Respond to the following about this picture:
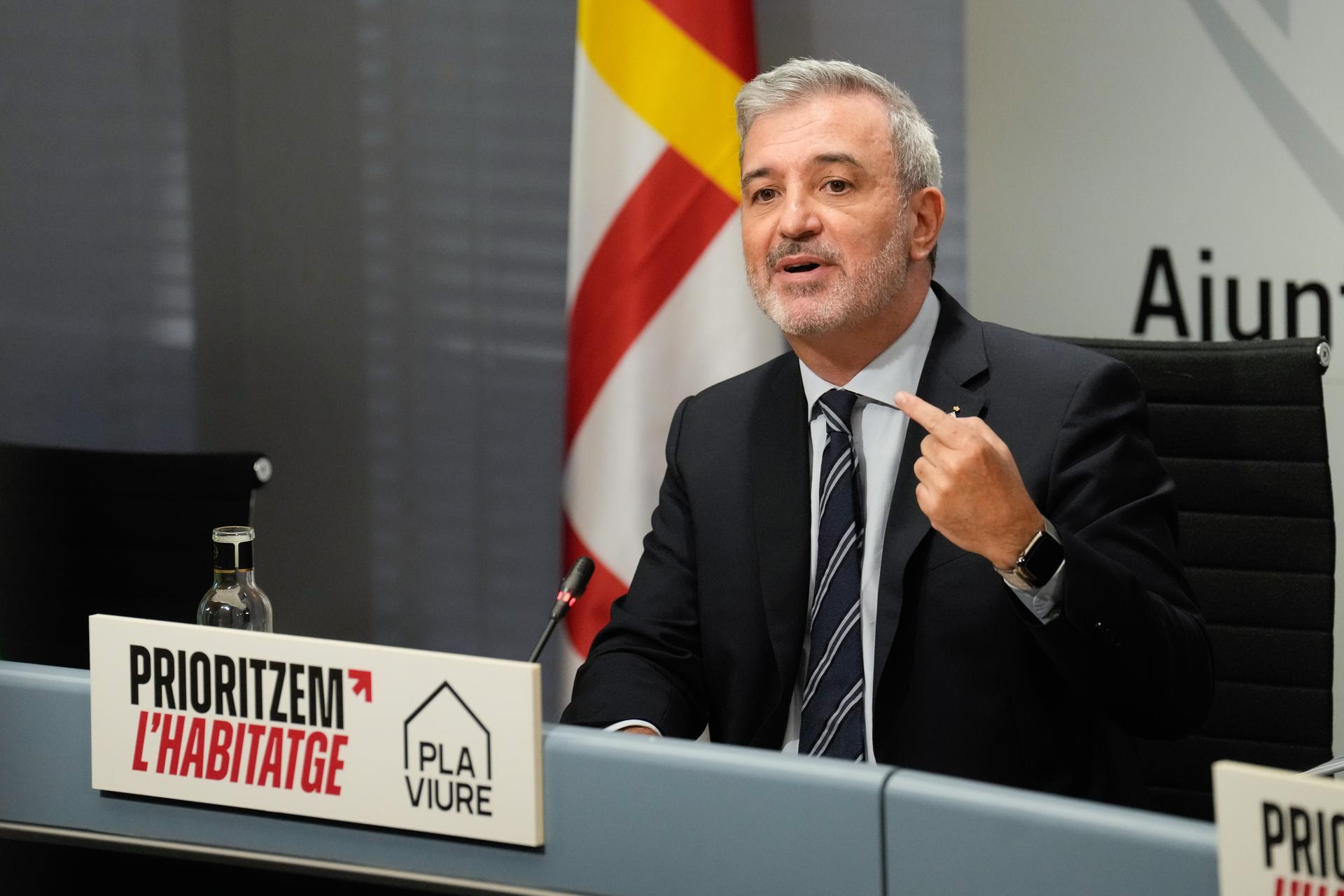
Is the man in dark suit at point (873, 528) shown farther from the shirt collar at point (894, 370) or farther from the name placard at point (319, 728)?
the name placard at point (319, 728)

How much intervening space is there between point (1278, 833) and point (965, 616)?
82 centimetres

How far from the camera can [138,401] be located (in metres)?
3.21

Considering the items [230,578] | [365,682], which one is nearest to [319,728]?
[365,682]

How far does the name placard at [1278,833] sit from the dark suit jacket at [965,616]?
0.59 metres

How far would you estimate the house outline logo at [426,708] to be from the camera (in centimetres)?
94

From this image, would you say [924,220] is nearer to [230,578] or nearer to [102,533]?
[230,578]

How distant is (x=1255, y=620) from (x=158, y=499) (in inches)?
63.2

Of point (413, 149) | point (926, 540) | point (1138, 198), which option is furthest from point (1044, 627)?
point (413, 149)

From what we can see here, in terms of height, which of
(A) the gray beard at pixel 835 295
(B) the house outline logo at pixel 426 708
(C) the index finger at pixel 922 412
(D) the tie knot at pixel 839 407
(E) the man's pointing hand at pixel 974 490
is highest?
(A) the gray beard at pixel 835 295

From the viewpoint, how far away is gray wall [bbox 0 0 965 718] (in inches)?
121

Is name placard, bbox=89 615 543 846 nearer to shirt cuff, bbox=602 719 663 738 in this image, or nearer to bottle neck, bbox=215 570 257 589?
bottle neck, bbox=215 570 257 589

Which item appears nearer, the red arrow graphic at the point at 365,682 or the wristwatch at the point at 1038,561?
the red arrow graphic at the point at 365,682

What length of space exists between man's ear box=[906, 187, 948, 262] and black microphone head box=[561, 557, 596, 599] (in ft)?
2.19

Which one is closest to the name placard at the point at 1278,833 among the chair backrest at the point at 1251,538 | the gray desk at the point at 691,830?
the gray desk at the point at 691,830
